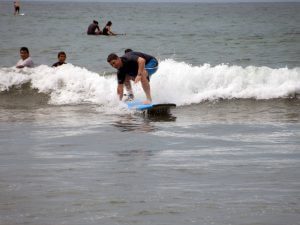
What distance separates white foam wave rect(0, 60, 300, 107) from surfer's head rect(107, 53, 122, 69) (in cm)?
224

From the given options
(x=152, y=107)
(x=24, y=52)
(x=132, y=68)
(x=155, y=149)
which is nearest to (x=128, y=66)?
(x=132, y=68)

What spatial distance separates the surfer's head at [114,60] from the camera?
1163cm

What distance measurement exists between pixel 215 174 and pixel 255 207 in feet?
4.18

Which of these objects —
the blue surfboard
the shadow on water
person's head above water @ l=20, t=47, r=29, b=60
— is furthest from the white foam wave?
the shadow on water

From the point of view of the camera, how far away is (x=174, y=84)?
1599cm

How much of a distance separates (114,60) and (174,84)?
176 inches

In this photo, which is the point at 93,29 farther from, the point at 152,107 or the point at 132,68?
the point at 152,107

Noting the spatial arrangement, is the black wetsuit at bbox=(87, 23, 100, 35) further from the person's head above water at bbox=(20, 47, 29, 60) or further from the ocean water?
the person's head above water at bbox=(20, 47, 29, 60)

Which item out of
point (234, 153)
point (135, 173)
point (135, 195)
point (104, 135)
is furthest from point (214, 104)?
point (135, 195)

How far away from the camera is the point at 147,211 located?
5441mm

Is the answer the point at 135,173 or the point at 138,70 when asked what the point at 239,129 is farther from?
the point at 135,173

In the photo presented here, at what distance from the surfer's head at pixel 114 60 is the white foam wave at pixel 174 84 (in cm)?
224

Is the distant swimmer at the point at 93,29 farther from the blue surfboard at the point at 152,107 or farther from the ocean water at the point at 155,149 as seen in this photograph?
the blue surfboard at the point at 152,107

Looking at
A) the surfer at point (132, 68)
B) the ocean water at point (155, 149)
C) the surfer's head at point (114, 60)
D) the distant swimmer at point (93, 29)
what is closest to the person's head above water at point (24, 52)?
the ocean water at point (155, 149)
